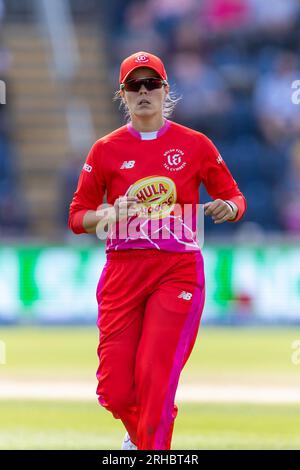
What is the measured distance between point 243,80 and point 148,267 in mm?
16218

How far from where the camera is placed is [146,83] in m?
7.46

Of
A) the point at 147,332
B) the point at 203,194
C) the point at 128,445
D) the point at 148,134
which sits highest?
the point at 203,194

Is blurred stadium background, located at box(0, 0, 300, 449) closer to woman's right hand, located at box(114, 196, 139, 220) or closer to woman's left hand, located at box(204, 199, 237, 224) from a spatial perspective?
woman's left hand, located at box(204, 199, 237, 224)

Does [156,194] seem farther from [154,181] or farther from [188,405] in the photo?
[188,405]

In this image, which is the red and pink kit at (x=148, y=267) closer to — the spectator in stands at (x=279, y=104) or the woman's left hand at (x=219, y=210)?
the woman's left hand at (x=219, y=210)

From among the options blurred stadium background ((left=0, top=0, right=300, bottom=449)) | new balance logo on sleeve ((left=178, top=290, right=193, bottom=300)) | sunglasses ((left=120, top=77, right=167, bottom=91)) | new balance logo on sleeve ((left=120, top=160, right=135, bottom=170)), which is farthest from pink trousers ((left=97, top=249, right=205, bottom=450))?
blurred stadium background ((left=0, top=0, right=300, bottom=449))

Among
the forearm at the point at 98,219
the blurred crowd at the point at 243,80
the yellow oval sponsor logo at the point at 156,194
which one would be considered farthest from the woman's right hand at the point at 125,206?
the blurred crowd at the point at 243,80

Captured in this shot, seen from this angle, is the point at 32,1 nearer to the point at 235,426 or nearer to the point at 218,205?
the point at 235,426

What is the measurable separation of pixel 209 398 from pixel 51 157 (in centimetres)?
1341

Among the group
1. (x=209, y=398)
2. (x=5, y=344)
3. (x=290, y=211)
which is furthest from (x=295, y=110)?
(x=209, y=398)

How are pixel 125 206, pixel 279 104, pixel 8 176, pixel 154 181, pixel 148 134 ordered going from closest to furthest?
pixel 125 206
pixel 154 181
pixel 148 134
pixel 279 104
pixel 8 176

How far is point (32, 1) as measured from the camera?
85.8ft

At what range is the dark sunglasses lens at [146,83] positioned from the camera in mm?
7461

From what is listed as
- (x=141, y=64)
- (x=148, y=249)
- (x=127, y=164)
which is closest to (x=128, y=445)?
(x=148, y=249)
